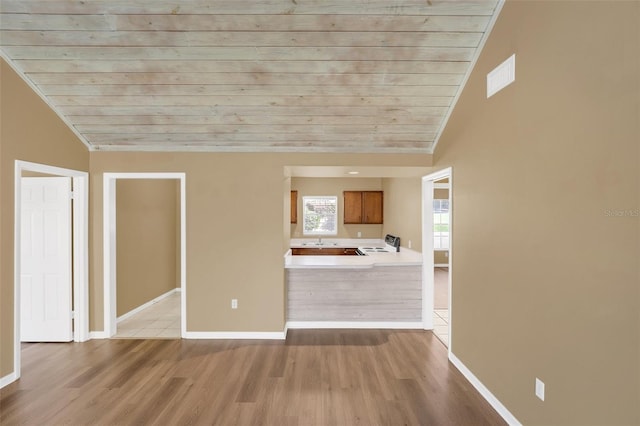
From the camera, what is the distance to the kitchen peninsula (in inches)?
167

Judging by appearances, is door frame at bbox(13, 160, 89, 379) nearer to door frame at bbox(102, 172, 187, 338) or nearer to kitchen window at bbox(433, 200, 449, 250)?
door frame at bbox(102, 172, 187, 338)

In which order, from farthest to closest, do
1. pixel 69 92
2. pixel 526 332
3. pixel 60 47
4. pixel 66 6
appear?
1. pixel 69 92
2. pixel 60 47
3. pixel 66 6
4. pixel 526 332

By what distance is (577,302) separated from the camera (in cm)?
176

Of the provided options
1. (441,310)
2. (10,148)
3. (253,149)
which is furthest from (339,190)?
(10,148)

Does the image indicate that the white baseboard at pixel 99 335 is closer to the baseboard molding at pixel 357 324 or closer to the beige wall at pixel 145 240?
the beige wall at pixel 145 240

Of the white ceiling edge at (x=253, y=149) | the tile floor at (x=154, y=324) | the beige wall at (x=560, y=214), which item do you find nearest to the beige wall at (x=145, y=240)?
the tile floor at (x=154, y=324)

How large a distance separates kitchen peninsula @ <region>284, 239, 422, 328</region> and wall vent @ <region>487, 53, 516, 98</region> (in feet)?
7.92

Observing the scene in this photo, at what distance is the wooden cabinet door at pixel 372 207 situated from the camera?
7.04 m

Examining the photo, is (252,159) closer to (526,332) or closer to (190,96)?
(190,96)

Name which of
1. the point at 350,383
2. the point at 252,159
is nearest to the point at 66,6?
the point at 252,159

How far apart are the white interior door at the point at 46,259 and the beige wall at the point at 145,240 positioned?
72 cm

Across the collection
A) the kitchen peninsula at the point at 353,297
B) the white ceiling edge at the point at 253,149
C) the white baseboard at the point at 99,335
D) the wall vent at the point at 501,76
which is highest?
the wall vent at the point at 501,76

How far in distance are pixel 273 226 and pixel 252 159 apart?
2.88 feet

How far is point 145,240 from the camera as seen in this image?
518cm
